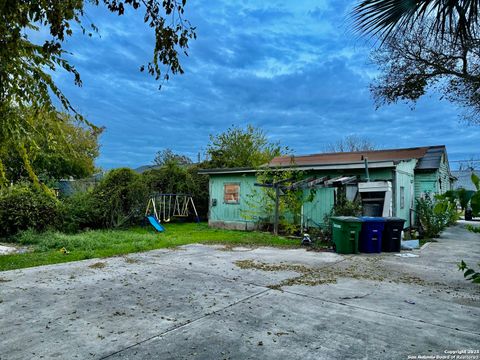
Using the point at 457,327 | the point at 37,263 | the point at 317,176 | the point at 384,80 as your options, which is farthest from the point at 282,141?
the point at 457,327

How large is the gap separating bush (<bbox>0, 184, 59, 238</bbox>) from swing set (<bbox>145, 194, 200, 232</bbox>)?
386cm

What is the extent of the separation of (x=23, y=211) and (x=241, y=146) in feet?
53.7

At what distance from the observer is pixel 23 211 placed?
1061 centimetres

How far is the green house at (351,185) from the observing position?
36.3ft

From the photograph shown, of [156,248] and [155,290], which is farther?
[156,248]

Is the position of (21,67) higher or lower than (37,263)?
higher

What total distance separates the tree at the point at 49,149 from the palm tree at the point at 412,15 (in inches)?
104

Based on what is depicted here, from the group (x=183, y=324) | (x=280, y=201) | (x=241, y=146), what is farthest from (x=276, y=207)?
(x=241, y=146)

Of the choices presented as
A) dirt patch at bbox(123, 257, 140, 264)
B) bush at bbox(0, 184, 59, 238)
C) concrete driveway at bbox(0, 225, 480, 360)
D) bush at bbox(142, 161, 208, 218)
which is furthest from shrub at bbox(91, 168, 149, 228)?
concrete driveway at bbox(0, 225, 480, 360)

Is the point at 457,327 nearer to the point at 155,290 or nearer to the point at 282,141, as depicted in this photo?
the point at 155,290

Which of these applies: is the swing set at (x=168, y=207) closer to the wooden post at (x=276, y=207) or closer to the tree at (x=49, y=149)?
the tree at (x=49, y=149)

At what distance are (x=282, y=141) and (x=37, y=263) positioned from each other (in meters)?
21.3

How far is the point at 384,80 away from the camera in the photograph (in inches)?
358

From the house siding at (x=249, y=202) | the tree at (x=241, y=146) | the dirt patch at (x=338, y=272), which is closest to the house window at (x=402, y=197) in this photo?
the house siding at (x=249, y=202)
